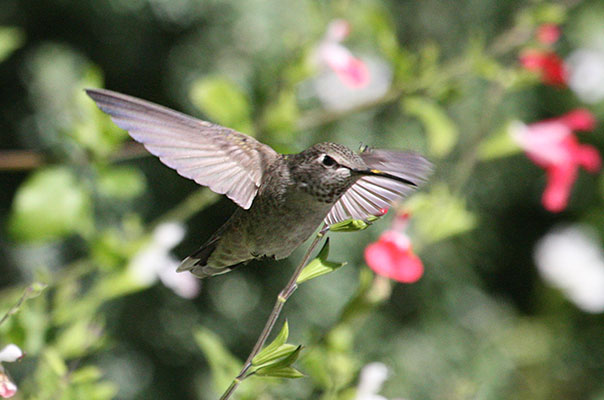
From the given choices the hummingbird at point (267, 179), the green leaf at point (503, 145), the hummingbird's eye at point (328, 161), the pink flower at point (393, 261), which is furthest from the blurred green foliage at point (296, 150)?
the hummingbird's eye at point (328, 161)

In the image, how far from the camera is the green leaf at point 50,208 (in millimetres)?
1058

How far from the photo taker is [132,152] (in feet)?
3.70

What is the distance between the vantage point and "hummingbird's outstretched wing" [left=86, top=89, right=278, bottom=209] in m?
0.60

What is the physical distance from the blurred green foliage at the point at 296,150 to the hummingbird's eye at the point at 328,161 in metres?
0.37

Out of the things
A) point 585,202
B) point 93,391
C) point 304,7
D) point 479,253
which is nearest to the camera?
point 93,391

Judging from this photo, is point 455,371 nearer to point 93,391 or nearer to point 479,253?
point 479,253

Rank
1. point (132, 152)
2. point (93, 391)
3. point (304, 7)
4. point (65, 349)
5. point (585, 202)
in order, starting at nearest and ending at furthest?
point (93, 391), point (65, 349), point (132, 152), point (304, 7), point (585, 202)

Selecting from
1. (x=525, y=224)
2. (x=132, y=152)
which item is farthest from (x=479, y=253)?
(x=132, y=152)

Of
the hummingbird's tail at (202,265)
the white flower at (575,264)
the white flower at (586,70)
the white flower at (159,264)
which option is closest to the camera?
the hummingbird's tail at (202,265)

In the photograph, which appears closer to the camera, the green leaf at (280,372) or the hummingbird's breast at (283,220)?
the green leaf at (280,372)

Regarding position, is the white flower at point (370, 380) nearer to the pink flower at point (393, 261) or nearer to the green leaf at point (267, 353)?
the pink flower at point (393, 261)

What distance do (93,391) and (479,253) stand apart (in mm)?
1275

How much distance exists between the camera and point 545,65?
1186mm

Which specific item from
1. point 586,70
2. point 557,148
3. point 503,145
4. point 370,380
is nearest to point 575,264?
point 586,70
